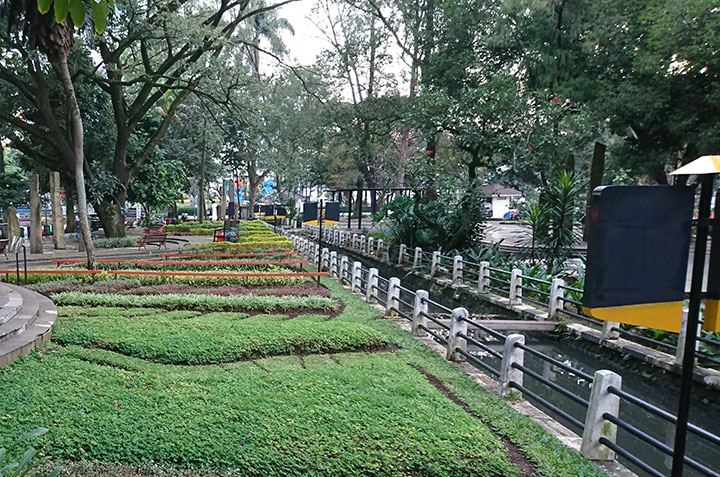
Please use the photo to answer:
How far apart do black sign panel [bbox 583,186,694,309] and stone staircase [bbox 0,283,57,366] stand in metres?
6.08

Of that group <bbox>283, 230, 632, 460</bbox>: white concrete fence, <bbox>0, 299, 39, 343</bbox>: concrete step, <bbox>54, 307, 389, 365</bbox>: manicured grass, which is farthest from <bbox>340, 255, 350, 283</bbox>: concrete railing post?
<bbox>0, 299, 39, 343</bbox>: concrete step

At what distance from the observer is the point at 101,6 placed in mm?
2777

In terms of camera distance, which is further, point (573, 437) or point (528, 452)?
point (573, 437)

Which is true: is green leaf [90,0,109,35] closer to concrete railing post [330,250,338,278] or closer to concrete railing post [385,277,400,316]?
concrete railing post [385,277,400,316]

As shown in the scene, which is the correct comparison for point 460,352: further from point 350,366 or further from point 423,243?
point 423,243

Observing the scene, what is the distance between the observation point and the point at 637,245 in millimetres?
1965

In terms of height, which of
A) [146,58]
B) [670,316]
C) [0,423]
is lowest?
[0,423]

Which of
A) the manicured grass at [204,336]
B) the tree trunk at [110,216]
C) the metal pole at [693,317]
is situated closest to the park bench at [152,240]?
the tree trunk at [110,216]

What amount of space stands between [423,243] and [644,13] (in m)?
10.7

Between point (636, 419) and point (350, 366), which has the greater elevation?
point (350, 366)

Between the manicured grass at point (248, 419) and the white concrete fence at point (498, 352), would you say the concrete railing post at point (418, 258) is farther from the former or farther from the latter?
the manicured grass at point (248, 419)

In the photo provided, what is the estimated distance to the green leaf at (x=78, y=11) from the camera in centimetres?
240

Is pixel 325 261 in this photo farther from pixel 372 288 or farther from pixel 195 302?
pixel 195 302

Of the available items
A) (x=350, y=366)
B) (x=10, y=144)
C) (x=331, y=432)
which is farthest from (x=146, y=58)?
(x=331, y=432)
